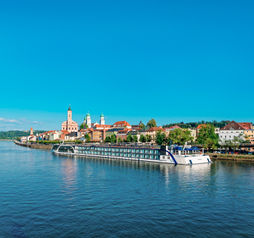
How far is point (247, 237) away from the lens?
27172 millimetres

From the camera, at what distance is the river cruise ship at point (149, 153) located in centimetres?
8281

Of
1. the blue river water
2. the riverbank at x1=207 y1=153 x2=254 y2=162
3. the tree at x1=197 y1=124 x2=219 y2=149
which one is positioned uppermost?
the tree at x1=197 y1=124 x2=219 y2=149

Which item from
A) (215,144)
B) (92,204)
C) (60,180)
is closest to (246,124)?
(215,144)

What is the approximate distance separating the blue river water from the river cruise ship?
84.4ft

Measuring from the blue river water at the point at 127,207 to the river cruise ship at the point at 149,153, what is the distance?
84.4ft

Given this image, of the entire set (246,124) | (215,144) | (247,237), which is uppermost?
(246,124)

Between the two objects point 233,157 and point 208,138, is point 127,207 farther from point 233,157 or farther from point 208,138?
point 208,138

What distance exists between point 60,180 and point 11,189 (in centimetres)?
1078

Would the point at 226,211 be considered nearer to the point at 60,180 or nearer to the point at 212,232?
the point at 212,232

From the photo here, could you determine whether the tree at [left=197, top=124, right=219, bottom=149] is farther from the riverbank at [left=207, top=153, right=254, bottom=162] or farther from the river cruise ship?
the river cruise ship

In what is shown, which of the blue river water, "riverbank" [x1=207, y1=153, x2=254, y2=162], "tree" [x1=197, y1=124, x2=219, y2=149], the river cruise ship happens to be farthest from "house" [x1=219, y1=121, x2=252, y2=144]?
the blue river water

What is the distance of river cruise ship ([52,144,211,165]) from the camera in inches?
3260

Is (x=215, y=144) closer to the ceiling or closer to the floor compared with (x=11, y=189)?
closer to the ceiling

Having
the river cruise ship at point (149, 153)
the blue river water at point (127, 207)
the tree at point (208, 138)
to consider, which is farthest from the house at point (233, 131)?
the blue river water at point (127, 207)
